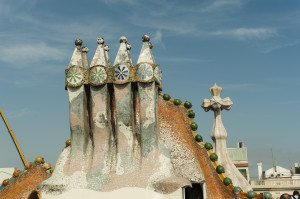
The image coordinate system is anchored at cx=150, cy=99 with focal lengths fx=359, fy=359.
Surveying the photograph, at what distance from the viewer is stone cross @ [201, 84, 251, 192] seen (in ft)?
43.4

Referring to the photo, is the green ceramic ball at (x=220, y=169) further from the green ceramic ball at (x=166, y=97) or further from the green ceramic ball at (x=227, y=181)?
the green ceramic ball at (x=166, y=97)

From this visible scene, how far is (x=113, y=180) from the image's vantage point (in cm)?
1032

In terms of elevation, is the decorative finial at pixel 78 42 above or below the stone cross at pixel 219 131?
above

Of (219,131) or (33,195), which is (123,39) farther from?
(33,195)

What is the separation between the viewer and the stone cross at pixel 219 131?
1322 cm

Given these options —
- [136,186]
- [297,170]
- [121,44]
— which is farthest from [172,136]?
[297,170]

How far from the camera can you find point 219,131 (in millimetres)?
13648

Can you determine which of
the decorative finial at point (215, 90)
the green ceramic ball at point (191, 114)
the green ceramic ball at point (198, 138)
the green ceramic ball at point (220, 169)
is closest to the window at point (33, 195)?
the green ceramic ball at point (198, 138)

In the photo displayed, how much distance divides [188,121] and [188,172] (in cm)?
214

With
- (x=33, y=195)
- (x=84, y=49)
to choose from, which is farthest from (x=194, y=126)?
(x=33, y=195)

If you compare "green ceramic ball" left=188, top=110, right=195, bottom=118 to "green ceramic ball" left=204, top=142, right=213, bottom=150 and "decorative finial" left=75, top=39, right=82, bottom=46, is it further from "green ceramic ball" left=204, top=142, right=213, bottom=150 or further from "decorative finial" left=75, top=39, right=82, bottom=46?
"decorative finial" left=75, top=39, right=82, bottom=46

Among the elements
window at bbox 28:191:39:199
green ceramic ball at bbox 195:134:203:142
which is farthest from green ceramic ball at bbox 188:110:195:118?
window at bbox 28:191:39:199

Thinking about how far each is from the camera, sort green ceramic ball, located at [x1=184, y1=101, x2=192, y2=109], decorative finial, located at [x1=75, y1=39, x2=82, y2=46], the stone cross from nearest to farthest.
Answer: decorative finial, located at [x1=75, y1=39, x2=82, y2=46], green ceramic ball, located at [x1=184, y1=101, x2=192, y2=109], the stone cross

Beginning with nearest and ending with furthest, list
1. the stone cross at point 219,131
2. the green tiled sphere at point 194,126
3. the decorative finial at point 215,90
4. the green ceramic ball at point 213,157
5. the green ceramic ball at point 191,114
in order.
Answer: the green ceramic ball at point 213,157
the green tiled sphere at point 194,126
the green ceramic ball at point 191,114
the stone cross at point 219,131
the decorative finial at point 215,90
